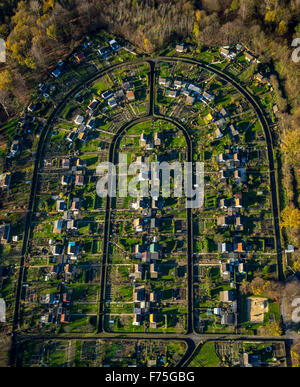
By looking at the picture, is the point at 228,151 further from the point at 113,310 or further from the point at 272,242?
the point at 113,310

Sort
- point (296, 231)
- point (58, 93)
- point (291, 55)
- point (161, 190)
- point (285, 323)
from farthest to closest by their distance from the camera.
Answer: point (58, 93)
point (291, 55)
point (161, 190)
point (296, 231)
point (285, 323)

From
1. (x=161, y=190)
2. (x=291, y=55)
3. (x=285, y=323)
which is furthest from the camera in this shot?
(x=291, y=55)

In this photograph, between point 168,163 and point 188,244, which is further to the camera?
point 168,163

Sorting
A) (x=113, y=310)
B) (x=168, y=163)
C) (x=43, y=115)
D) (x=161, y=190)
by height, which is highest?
(x=43, y=115)

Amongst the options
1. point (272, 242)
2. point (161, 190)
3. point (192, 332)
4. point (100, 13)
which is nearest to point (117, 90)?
point (100, 13)

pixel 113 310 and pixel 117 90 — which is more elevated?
pixel 117 90

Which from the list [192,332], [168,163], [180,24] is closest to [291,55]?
[180,24]

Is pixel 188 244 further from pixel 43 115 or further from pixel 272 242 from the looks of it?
pixel 43 115

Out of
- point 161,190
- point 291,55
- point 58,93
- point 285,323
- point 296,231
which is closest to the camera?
point 285,323

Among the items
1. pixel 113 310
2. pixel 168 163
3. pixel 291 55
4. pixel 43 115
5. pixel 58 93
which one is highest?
pixel 291 55
